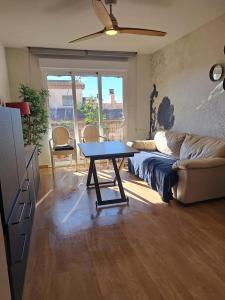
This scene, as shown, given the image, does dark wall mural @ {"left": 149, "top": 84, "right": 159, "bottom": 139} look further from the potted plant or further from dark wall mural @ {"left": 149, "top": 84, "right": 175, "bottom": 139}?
the potted plant

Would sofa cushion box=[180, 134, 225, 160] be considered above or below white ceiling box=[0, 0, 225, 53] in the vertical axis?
below

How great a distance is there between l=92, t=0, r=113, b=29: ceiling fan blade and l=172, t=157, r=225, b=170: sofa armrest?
185cm

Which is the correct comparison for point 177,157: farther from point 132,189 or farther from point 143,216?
point 143,216

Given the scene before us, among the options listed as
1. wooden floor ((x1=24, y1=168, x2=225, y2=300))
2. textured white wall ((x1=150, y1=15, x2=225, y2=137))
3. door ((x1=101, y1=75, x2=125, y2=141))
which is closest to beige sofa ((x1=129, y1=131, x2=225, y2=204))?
wooden floor ((x1=24, y1=168, x2=225, y2=300))

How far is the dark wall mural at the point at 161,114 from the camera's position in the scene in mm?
4805

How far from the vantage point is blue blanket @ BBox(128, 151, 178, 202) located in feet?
9.97

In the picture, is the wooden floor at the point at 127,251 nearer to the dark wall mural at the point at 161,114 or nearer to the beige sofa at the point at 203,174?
the beige sofa at the point at 203,174

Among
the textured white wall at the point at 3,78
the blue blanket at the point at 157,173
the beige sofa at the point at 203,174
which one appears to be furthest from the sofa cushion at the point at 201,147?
the textured white wall at the point at 3,78

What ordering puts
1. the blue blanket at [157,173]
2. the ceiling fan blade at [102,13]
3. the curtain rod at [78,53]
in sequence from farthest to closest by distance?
the curtain rod at [78,53]
the blue blanket at [157,173]
the ceiling fan blade at [102,13]

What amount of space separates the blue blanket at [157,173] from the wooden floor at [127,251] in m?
0.18

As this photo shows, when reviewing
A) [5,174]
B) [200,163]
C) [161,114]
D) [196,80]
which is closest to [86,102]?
[161,114]

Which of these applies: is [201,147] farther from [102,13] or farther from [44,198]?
[44,198]

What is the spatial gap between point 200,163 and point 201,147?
0.58m

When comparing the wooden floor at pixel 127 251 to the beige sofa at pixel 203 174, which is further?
the beige sofa at pixel 203 174
